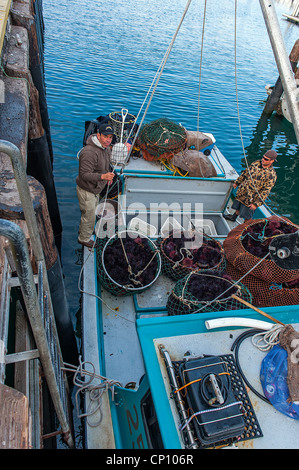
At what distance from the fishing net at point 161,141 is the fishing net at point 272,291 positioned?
343 centimetres

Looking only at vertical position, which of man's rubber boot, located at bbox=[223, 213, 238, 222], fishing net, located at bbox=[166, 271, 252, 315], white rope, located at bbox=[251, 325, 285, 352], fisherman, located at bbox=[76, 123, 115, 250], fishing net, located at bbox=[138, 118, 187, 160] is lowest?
white rope, located at bbox=[251, 325, 285, 352]

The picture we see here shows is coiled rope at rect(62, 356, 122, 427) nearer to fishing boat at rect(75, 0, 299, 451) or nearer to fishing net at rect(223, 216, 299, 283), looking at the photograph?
fishing boat at rect(75, 0, 299, 451)

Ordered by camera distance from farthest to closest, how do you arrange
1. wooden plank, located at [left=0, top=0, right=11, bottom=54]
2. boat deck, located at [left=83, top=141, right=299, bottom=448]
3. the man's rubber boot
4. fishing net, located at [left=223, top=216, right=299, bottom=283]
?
the man's rubber boot
wooden plank, located at [left=0, top=0, right=11, bottom=54]
fishing net, located at [left=223, top=216, right=299, bottom=283]
boat deck, located at [left=83, top=141, right=299, bottom=448]

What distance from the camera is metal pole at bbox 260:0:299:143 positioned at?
2.16 meters

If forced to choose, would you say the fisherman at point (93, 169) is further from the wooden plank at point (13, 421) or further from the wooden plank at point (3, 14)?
the wooden plank at point (13, 421)

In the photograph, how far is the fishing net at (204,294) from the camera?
354cm

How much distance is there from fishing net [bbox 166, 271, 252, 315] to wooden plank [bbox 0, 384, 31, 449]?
237cm

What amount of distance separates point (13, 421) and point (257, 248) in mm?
3837

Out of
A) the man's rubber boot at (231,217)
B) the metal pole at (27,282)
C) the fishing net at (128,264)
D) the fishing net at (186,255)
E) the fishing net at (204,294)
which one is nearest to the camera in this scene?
the metal pole at (27,282)

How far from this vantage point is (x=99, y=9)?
23.7 m

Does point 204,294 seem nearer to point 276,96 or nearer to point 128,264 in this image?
point 128,264

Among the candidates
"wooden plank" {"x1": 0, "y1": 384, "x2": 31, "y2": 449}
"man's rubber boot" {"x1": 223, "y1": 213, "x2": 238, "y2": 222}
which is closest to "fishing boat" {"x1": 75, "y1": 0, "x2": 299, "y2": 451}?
"man's rubber boot" {"x1": 223, "y1": 213, "x2": 238, "y2": 222}

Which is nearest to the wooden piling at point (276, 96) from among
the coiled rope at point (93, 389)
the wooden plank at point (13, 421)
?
the coiled rope at point (93, 389)
